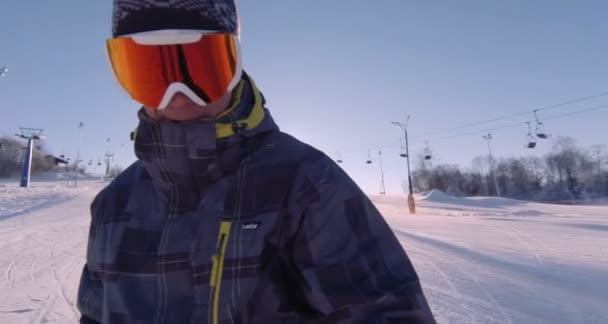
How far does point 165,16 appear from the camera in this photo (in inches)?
45.0

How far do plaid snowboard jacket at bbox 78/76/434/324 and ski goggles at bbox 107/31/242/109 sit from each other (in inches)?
3.4

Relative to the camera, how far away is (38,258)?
272 inches

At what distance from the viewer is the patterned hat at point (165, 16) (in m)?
1.14

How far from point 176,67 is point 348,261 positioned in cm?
77

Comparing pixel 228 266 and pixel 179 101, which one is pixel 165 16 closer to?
A: pixel 179 101

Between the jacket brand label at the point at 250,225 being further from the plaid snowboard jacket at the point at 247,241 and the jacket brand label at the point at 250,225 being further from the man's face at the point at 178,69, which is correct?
the man's face at the point at 178,69

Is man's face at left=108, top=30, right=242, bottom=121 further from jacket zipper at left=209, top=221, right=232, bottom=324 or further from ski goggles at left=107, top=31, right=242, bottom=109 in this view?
jacket zipper at left=209, top=221, right=232, bottom=324

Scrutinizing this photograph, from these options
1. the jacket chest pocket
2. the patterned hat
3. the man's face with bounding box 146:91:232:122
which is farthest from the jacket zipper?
the patterned hat

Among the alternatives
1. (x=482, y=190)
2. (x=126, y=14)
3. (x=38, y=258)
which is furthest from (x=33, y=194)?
(x=482, y=190)

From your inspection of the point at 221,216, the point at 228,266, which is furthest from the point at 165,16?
the point at 228,266

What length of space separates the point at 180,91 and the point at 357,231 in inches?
26.7

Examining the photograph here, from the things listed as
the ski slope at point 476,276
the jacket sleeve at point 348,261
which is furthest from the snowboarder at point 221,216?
the ski slope at point 476,276

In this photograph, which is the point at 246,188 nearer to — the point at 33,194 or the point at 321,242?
the point at 321,242

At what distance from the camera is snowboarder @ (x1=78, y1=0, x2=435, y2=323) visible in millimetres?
972
